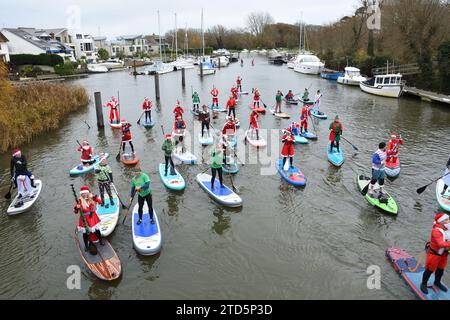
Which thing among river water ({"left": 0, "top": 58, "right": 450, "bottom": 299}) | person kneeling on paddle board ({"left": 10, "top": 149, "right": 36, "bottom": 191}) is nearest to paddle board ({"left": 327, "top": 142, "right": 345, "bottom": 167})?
river water ({"left": 0, "top": 58, "right": 450, "bottom": 299})

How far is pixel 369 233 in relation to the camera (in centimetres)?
1109

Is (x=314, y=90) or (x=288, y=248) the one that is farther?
(x=314, y=90)

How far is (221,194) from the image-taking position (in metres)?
13.0

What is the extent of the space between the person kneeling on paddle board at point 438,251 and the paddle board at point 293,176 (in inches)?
259

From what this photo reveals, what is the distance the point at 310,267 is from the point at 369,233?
111 inches

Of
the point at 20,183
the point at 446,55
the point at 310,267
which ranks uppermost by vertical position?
the point at 446,55

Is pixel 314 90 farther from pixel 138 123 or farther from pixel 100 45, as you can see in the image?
pixel 100 45

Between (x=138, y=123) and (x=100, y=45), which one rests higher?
(x=100, y=45)

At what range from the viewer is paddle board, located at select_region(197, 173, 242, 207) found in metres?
12.6

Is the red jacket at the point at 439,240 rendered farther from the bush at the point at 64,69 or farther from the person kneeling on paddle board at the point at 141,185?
the bush at the point at 64,69

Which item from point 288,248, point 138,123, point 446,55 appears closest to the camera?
point 288,248

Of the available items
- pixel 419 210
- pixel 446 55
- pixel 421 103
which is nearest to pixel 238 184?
pixel 419 210

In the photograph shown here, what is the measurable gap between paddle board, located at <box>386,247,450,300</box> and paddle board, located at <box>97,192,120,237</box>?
8.29 metres

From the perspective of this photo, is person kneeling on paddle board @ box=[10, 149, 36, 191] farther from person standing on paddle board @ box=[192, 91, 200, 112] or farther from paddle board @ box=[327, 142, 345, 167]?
person standing on paddle board @ box=[192, 91, 200, 112]
